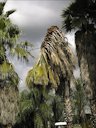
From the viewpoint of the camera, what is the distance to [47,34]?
22688 mm

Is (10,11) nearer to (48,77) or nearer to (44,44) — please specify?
(44,44)

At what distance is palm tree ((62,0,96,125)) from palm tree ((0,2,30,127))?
3.31m

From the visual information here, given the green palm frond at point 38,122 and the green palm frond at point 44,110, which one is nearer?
the green palm frond at point 44,110

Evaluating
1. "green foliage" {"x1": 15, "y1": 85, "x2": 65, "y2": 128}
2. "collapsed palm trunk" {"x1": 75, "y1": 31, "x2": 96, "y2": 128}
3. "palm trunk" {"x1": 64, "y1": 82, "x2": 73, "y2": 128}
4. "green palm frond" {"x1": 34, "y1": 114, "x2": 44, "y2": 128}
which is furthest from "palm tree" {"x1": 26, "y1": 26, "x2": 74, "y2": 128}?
"green palm frond" {"x1": 34, "y1": 114, "x2": 44, "y2": 128}

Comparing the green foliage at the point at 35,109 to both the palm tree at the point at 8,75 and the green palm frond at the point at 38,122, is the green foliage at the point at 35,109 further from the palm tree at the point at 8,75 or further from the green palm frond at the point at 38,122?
the palm tree at the point at 8,75

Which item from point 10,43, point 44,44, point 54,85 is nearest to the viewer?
point 54,85

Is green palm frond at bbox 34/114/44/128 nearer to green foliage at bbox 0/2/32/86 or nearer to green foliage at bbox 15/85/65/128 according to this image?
green foliage at bbox 15/85/65/128

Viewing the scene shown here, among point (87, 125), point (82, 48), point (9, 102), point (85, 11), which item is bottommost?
point (87, 125)

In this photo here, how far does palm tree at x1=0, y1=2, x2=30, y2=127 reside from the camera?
23.0 metres

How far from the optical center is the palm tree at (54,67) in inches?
819

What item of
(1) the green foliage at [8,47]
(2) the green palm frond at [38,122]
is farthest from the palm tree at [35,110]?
(1) the green foliage at [8,47]

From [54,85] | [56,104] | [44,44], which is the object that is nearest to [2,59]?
[44,44]

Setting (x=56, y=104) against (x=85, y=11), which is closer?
(x=85, y=11)

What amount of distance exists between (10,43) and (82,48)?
16.0 feet
